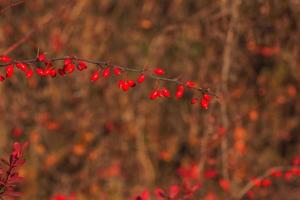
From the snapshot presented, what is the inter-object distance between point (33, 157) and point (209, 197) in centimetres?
165

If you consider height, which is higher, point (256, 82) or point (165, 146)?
point (256, 82)

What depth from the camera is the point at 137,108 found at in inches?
227

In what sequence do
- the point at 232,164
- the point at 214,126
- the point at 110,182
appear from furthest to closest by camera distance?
the point at 110,182 → the point at 232,164 → the point at 214,126

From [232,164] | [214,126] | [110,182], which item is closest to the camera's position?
[214,126]

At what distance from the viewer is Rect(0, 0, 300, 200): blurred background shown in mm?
5695

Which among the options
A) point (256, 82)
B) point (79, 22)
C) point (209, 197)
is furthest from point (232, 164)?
point (79, 22)

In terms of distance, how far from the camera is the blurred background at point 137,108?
5.70 m

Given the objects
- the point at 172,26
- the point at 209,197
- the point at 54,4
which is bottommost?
the point at 209,197

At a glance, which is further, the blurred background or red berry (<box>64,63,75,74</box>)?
the blurred background

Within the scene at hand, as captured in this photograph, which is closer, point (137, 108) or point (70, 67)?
point (70, 67)

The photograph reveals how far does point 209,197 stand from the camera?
5727mm

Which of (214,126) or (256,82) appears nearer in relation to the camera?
(214,126)

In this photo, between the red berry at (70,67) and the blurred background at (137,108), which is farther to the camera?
the blurred background at (137,108)

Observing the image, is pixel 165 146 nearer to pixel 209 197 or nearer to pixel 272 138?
pixel 209 197
